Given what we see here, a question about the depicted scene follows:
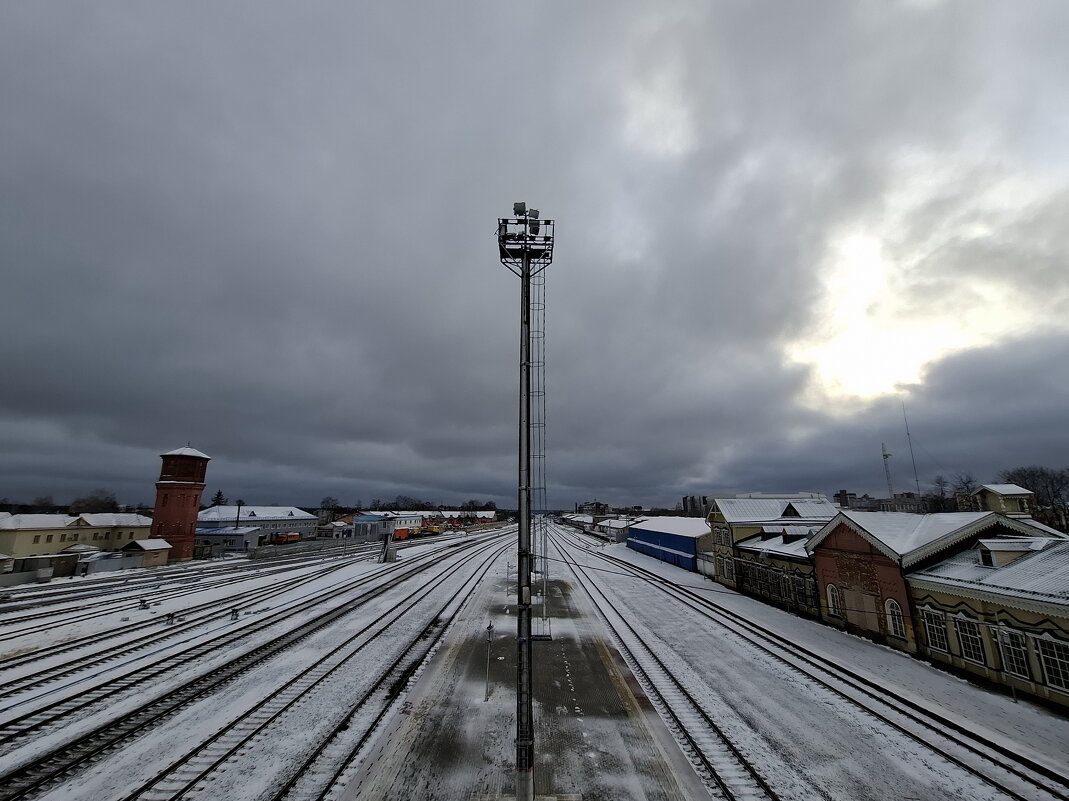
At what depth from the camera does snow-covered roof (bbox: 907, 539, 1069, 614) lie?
15.7 m

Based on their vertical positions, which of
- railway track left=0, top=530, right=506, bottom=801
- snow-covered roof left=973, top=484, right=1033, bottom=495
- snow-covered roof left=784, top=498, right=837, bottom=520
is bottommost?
railway track left=0, top=530, right=506, bottom=801

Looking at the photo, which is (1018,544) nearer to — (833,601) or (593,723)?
(833,601)

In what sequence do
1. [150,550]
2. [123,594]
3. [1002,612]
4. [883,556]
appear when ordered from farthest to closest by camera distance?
[150,550] < [123,594] < [883,556] < [1002,612]

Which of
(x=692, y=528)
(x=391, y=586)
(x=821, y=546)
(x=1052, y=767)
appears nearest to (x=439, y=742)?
(x=1052, y=767)

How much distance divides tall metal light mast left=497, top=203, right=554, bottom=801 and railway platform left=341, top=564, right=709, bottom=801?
1.56m

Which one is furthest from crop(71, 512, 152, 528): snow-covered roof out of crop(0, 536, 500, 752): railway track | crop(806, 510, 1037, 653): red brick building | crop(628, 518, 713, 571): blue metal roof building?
crop(806, 510, 1037, 653): red brick building

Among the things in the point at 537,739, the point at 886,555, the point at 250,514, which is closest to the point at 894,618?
the point at 886,555

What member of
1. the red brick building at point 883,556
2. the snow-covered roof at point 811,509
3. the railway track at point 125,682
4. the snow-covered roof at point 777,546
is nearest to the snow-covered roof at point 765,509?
the snow-covered roof at point 811,509

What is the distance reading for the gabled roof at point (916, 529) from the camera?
2081cm

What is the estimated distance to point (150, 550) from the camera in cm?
5562

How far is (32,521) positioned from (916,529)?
284 ft

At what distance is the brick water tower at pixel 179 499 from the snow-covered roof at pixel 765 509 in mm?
69661

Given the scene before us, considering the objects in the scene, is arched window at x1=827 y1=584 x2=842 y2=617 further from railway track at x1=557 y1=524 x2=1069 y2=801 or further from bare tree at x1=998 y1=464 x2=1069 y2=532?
bare tree at x1=998 y1=464 x2=1069 y2=532

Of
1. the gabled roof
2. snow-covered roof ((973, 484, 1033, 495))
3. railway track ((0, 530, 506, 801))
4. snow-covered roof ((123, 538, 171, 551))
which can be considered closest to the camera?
railway track ((0, 530, 506, 801))
